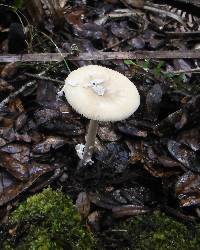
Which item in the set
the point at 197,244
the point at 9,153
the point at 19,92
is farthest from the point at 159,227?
the point at 19,92

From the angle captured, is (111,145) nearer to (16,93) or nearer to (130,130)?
(130,130)

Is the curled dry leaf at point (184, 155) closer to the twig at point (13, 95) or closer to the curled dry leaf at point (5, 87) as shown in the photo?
the twig at point (13, 95)

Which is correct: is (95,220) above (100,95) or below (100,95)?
below

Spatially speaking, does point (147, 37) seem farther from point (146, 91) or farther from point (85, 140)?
point (85, 140)

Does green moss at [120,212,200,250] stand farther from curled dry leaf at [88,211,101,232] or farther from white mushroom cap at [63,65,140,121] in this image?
white mushroom cap at [63,65,140,121]

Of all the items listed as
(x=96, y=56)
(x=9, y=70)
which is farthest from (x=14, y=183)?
(x=96, y=56)
